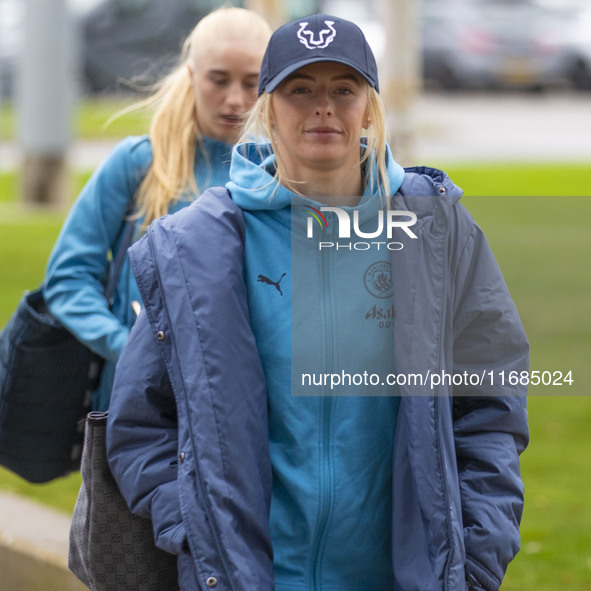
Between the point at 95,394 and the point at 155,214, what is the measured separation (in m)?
0.59

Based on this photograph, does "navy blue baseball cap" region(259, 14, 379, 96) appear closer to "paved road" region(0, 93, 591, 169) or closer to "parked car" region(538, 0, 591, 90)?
"paved road" region(0, 93, 591, 169)

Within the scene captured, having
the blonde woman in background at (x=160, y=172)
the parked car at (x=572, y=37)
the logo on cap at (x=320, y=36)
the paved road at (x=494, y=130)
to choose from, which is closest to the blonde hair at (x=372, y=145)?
the logo on cap at (x=320, y=36)

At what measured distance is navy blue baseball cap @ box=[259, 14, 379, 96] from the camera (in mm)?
2445

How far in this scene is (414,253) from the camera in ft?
8.08

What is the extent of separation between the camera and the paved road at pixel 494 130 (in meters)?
19.2

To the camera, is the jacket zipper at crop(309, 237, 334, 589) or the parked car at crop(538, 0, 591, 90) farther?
the parked car at crop(538, 0, 591, 90)

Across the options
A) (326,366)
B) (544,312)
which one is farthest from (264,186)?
(544,312)

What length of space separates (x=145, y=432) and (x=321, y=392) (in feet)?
1.27

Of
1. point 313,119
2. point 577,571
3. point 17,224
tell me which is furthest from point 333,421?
point 17,224

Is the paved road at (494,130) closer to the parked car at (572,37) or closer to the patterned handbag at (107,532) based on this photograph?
the parked car at (572,37)

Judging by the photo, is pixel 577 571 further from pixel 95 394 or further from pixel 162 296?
pixel 162 296

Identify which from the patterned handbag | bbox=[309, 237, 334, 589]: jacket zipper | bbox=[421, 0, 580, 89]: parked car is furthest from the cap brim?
bbox=[421, 0, 580, 89]: parked car

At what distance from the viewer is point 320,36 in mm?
2461

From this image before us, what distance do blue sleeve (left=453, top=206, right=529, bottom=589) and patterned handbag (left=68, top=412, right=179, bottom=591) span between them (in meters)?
0.73
